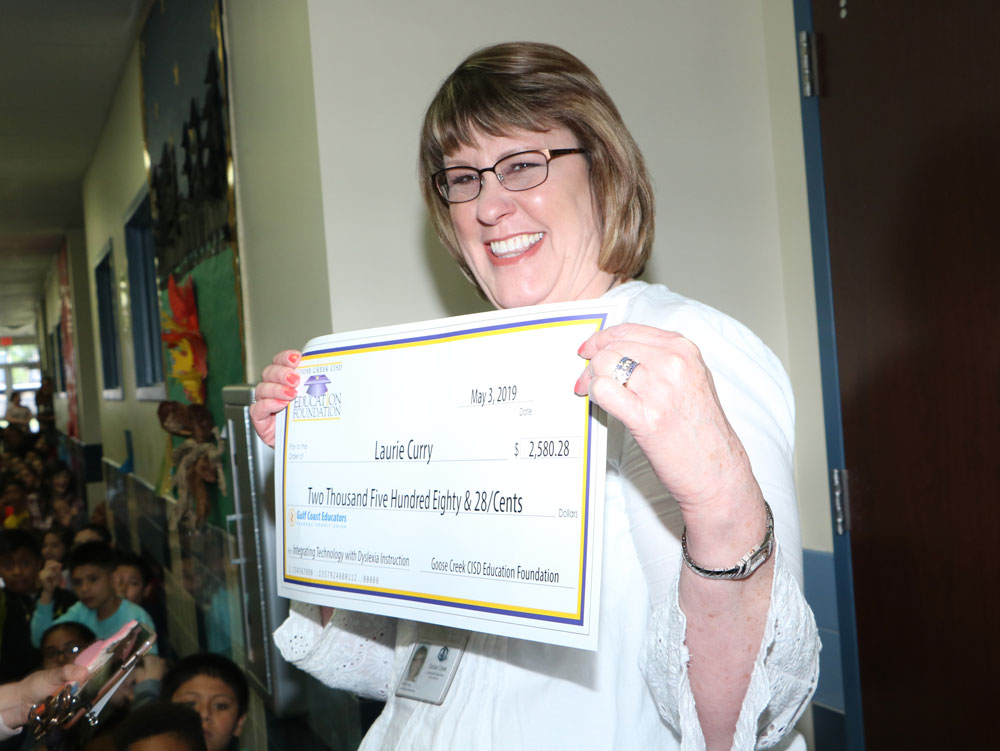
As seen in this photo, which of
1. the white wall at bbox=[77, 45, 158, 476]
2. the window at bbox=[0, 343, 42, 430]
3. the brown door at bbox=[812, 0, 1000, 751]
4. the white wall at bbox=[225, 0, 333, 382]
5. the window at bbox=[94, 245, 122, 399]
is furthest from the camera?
the window at bbox=[0, 343, 42, 430]

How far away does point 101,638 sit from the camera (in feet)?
9.16

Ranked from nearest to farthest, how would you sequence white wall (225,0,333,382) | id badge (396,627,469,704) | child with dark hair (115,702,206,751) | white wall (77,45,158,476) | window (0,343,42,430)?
id badge (396,627,469,704) → child with dark hair (115,702,206,751) → white wall (225,0,333,382) → white wall (77,45,158,476) → window (0,343,42,430)

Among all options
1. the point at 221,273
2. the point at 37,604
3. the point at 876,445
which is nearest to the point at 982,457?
the point at 876,445

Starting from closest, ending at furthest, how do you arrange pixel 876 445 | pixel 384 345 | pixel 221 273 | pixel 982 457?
pixel 384 345 < pixel 982 457 < pixel 876 445 < pixel 221 273

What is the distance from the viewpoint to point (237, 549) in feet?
7.84

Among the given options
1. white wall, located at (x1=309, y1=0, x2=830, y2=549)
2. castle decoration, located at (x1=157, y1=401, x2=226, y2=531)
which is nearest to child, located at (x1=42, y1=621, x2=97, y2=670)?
castle decoration, located at (x1=157, y1=401, x2=226, y2=531)

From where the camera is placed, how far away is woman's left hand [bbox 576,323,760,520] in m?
0.70

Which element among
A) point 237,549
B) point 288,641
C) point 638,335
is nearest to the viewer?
point 638,335

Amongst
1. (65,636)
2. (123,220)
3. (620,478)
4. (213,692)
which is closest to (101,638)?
(65,636)

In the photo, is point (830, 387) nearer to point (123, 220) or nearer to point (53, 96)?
point (123, 220)

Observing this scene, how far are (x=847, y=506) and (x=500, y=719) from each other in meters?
1.33

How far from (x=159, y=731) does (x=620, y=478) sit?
141cm

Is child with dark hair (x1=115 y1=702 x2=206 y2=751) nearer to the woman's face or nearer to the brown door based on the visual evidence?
the woman's face

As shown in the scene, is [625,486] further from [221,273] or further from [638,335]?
[221,273]
